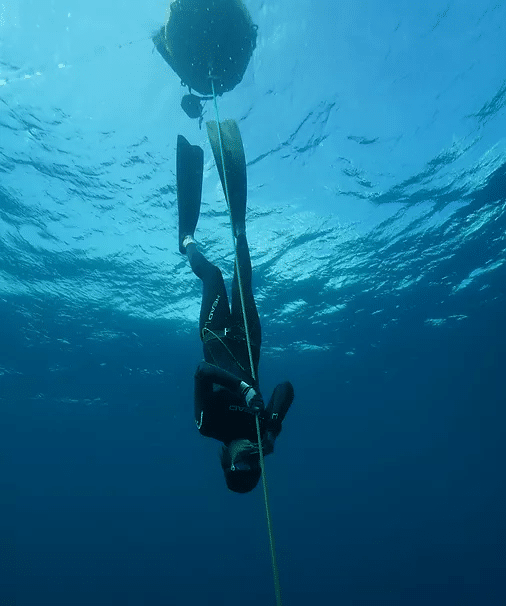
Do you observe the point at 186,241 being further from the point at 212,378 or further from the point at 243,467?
the point at 243,467

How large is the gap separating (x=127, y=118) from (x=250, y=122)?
314 cm

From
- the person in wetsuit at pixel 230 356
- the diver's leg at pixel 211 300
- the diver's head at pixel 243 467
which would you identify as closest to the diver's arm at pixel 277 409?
the person in wetsuit at pixel 230 356

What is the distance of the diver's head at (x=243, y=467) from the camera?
15.3ft

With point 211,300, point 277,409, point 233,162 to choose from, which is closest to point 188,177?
point 233,162

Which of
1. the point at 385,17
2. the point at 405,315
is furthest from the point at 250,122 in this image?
the point at 405,315

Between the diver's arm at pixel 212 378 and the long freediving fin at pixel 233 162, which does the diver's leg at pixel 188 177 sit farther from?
the diver's arm at pixel 212 378

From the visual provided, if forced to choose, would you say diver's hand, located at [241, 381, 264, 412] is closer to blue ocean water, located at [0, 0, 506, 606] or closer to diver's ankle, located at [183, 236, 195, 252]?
diver's ankle, located at [183, 236, 195, 252]

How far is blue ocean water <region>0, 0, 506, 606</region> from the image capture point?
9.44 meters

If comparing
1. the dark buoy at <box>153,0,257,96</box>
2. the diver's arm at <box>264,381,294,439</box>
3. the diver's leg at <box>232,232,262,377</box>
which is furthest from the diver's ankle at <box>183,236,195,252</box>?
the diver's arm at <box>264,381,294,439</box>

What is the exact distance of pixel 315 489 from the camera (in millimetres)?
52594

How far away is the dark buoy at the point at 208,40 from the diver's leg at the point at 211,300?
2.91 metres

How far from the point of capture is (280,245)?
15805 millimetres

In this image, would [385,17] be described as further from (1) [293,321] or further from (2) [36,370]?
(2) [36,370]

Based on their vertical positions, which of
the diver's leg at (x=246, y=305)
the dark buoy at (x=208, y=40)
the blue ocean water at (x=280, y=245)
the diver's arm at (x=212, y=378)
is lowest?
the diver's arm at (x=212, y=378)
